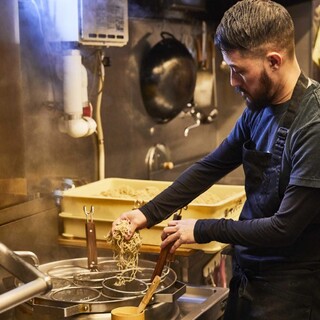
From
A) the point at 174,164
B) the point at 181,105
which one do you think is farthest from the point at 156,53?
the point at 174,164

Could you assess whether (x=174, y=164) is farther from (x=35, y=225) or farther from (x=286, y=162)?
(x=286, y=162)

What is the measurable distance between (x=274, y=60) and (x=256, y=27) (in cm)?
11

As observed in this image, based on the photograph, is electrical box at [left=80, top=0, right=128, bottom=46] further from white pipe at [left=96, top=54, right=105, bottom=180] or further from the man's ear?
the man's ear

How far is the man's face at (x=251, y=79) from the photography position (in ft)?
5.54

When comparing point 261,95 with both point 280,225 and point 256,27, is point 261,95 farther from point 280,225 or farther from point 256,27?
point 280,225

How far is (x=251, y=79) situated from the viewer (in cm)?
171

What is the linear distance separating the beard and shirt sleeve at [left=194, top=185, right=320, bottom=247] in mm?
287

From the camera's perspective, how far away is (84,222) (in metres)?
2.33

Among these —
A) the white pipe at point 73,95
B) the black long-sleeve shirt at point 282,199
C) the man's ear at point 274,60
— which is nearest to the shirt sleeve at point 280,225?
the black long-sleeve shirt at point 282,199

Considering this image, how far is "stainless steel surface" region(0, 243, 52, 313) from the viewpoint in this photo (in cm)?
125

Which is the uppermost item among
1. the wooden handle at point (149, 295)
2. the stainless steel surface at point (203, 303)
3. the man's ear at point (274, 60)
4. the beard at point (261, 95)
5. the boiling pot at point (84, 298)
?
the man's ear at point (274, 60)

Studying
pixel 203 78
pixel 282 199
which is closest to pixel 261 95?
pixel 282 199

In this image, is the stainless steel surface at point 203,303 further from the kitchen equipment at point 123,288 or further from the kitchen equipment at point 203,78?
the kitchen equipment at point 203,78

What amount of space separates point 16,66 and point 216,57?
2.12 meters
